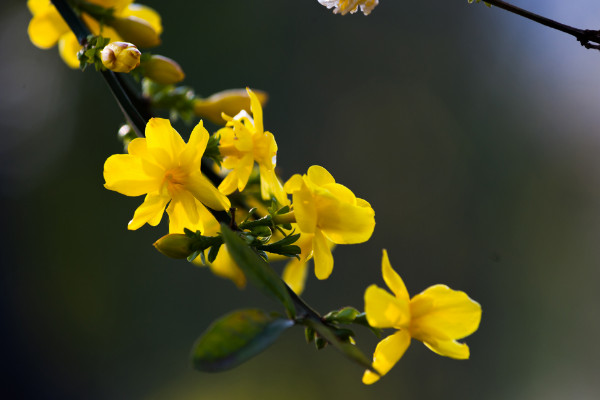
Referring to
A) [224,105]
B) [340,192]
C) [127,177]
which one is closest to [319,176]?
[340,192]

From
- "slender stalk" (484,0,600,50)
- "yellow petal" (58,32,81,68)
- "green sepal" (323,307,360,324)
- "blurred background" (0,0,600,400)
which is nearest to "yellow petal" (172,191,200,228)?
"green sepal" (323,307,360,324)

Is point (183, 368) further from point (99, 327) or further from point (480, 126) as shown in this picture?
point (480, 126)

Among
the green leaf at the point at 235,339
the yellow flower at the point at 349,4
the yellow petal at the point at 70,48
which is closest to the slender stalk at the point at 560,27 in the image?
the yellow flower at the point at 349,4

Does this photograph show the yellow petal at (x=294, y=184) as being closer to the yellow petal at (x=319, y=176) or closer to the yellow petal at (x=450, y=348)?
the yellow petal at (x=319, y=176)

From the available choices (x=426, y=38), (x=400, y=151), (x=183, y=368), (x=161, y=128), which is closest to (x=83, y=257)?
(x=183, y=368)

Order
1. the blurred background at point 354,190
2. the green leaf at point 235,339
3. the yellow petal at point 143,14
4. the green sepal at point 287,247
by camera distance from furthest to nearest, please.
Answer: the blurred background at point 354,190 → the yellow petal at point 143,14 → the green sepal at point 287,247 → the green leaf at point 235,339

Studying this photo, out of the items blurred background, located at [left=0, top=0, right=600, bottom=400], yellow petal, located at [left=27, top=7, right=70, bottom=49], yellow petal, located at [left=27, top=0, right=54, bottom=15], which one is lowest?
blurred background, located at [left=0, top=0, right=600, bottom=400]

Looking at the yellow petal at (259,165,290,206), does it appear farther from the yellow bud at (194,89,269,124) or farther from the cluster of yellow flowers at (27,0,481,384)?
the yellow bud at (194,89,269,124)
